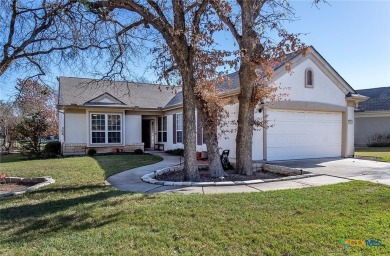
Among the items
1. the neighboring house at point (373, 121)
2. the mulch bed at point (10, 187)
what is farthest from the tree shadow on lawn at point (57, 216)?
the neighboring house at point (373, 121)

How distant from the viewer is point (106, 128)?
1956 centimetres

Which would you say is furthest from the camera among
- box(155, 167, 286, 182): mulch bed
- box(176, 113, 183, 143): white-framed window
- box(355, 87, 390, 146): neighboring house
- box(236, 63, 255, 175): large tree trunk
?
box(355, 87, 390, 146): neighboring house

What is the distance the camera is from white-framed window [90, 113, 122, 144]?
63.1ft

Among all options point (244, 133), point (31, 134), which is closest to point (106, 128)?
point (31, 134)

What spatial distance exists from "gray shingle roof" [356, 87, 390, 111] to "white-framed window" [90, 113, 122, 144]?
21153 mm

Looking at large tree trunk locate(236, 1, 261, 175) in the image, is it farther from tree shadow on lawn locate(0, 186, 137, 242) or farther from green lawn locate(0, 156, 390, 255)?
tree shadow on lawn locate(0, 186, 137, 242)

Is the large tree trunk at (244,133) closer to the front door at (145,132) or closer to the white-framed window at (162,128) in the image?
the white-framed window at (162,128)

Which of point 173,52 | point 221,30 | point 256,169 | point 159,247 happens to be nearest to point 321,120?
point 256,169

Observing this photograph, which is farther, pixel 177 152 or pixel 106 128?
pixel 106 128

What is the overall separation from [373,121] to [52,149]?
26.0 m

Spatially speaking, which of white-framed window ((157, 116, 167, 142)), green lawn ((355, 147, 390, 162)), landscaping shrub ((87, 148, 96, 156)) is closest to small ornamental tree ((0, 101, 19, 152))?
landscaping shrub ((87, 148, 96, 156))

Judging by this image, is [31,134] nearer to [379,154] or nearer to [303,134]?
[303,134]

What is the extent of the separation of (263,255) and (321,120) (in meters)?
12.9

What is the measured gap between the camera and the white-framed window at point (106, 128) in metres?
19.2
